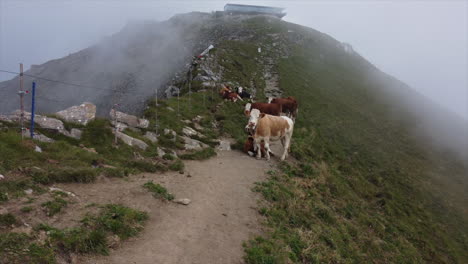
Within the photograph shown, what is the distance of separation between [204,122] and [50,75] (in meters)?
43.6

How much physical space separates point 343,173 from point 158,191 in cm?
1449

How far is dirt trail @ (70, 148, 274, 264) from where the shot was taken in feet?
20.1

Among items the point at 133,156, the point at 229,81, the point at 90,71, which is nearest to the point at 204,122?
the point at 133,156

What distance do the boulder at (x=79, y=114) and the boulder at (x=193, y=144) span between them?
4428 mm

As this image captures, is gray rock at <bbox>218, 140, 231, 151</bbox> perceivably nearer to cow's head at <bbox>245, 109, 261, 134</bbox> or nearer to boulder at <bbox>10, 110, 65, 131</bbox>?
cow's head at <bbox>245, 109, 261, 134</bbox>

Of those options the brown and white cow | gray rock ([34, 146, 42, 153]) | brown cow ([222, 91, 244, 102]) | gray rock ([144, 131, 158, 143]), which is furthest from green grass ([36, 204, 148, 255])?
brown cow ([222, 91, 244, 102])

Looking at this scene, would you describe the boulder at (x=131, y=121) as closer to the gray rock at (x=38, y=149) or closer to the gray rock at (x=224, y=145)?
the gray rock at (x=224, y=145)

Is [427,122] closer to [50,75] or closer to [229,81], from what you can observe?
[229,81]

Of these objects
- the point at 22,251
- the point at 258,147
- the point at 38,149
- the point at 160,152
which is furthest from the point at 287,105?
the point at 22,251

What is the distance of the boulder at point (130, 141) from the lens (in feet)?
39.4

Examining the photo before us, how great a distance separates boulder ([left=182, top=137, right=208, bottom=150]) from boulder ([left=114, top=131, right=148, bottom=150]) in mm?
2383

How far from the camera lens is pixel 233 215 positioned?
8.59 m

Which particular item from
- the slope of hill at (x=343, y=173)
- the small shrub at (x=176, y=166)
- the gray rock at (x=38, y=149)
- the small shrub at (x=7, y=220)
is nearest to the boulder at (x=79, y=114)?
the slope of hill at (x=343, y=173)

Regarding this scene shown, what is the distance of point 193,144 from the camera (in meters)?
14.7
